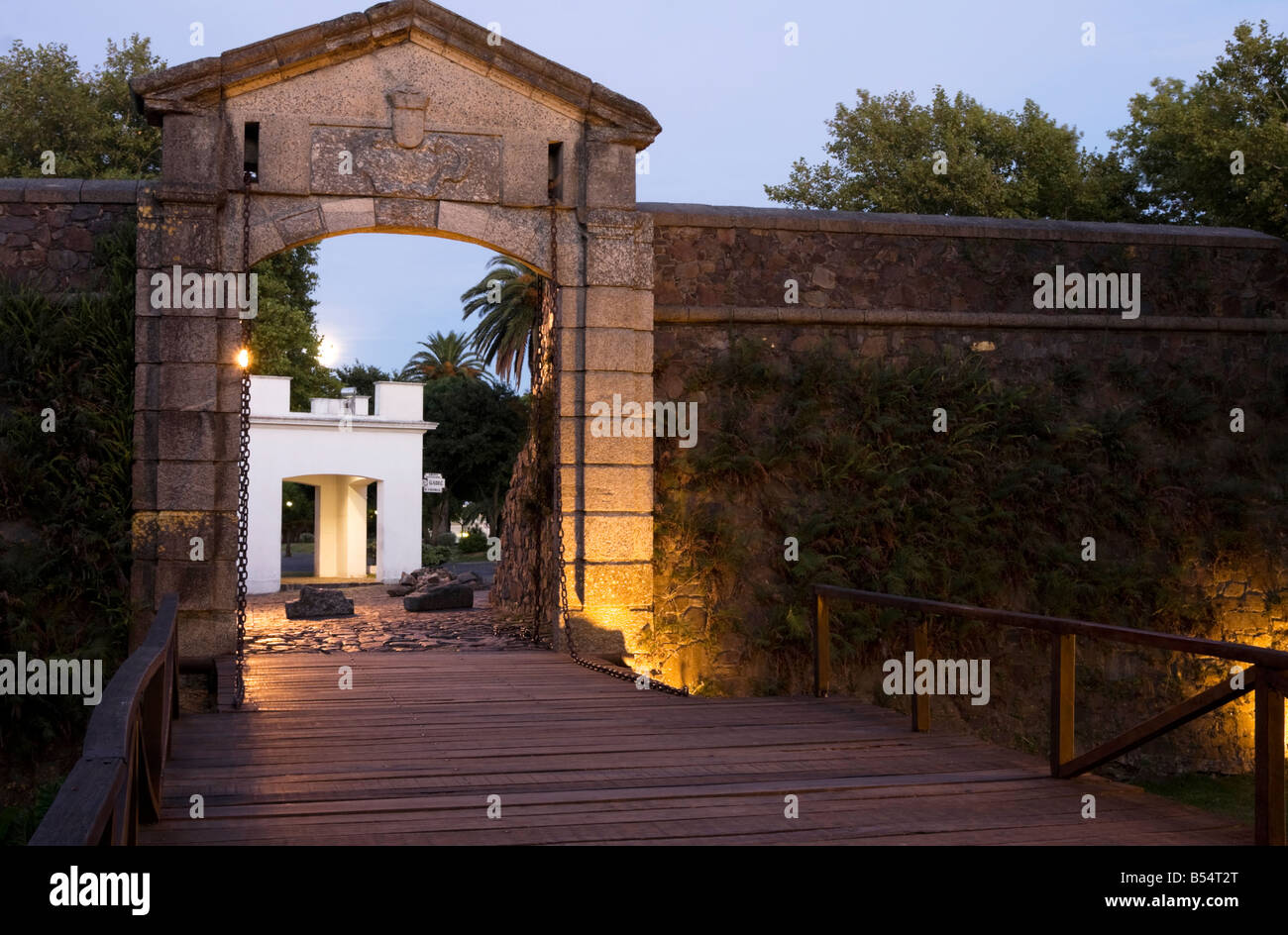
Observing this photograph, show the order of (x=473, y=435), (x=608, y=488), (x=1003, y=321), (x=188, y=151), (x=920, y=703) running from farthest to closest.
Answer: (x=473, y=435) < (x=1003, y=321) < (x=608, y=488) < (x=188, y=151) < (x=920, y=703)

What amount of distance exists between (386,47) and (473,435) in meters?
24.4

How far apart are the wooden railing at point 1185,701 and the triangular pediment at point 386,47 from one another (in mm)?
4914

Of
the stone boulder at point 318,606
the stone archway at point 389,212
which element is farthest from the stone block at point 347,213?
the stone boulder at point 318,606

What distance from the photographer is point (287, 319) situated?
2420 centimetres

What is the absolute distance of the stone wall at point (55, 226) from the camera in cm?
882

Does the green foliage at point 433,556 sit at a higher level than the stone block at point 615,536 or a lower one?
lower

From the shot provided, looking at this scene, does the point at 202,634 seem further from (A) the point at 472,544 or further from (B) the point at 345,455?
(A) the point at 472,544

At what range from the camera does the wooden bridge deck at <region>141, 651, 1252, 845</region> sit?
427 cm

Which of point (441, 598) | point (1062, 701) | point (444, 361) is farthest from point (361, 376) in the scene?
point (1062, 701)

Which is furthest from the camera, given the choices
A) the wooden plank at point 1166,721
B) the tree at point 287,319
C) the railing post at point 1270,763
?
the tree at point 287,319

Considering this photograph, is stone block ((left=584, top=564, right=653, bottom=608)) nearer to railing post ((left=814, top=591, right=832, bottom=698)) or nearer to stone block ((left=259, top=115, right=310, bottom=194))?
railing post ((left=814, top=591, right=832, bottom=698))

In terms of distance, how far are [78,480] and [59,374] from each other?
0.79m

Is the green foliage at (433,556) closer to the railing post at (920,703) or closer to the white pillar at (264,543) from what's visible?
the white pillar at (264,543)

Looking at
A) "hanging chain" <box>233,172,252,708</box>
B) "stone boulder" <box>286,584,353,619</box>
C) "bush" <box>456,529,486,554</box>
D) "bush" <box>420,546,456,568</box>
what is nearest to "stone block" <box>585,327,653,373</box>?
Answer: "hanging chain" <box>233,172,252,708</box>
